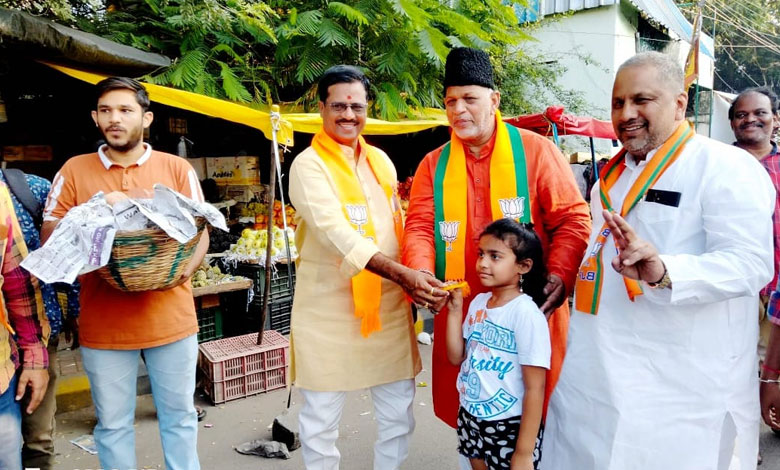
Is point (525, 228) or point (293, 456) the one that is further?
point (293, 456)

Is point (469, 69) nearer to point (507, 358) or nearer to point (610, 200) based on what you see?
point (610, 200)

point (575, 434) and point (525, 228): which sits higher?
point (525, 228)

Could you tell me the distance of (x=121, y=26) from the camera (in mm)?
6262

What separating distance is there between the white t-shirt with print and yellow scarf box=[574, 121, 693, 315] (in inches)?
8.2

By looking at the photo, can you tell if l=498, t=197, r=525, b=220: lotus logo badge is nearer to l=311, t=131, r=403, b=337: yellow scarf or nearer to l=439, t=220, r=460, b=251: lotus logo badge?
l=439, t=220, r=460, b=251: lotus logo badge

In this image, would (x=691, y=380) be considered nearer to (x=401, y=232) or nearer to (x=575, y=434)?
(x=575, y=434)

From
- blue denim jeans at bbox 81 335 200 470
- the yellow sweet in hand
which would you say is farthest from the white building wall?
blue denim jeans at bbox 81 335 200 470

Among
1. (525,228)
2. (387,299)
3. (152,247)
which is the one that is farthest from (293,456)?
(525,228)

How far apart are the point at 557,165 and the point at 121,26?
588cm

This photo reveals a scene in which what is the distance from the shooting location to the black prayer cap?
242cm

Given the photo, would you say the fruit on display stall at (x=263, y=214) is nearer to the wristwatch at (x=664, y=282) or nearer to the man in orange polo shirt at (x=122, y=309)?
the man in orange polo shirt at (x=122, y=309)

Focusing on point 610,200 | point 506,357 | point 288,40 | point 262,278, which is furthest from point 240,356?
point 288,40

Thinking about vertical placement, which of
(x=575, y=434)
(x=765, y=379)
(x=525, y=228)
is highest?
(x=525, y=228)

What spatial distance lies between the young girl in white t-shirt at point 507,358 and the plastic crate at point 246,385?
286 centimetres
